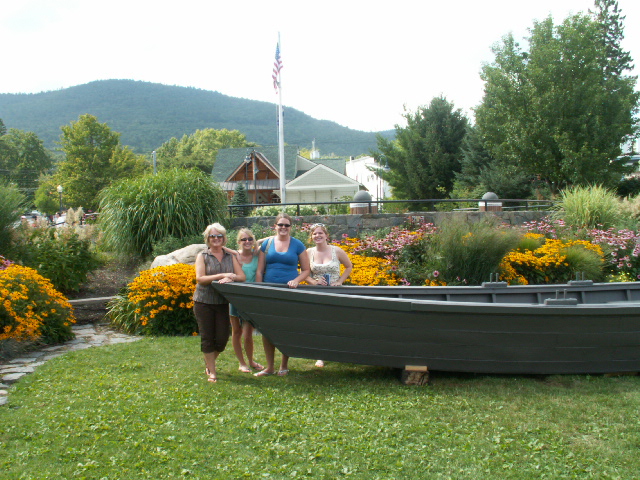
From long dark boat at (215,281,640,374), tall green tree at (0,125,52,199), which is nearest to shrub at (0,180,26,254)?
long dark boat at (215,281,640,374)

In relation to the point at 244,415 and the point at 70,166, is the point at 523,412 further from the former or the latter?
the point at 70,166

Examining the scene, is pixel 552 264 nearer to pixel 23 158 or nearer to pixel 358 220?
pixel 358 220

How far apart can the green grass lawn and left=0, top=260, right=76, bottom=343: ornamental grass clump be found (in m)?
1.17

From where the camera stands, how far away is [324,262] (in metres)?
5.86

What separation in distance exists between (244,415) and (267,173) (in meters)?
37.4

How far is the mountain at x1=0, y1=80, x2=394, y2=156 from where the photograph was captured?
147750 millimetres

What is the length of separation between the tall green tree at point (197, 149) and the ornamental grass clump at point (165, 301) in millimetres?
38813

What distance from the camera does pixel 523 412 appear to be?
14.2 feet

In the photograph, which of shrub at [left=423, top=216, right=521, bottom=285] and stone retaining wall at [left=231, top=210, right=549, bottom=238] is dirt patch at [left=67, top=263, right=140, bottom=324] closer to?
stone retaining wall at [left=231, top=210, right=549, bottom=238]

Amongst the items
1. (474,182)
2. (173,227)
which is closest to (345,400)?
(173,227)

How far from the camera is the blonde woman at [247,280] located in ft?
18.1

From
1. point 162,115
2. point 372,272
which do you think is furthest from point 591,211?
point 162,115

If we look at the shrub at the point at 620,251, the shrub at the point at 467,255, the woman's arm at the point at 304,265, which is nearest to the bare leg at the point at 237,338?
the woman's arm at the point at 304,265

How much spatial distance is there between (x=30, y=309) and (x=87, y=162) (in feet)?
112
